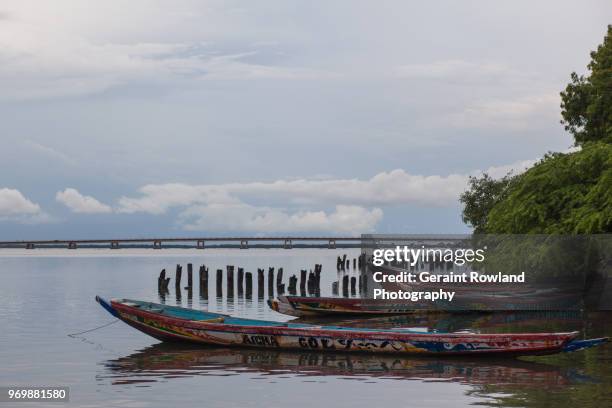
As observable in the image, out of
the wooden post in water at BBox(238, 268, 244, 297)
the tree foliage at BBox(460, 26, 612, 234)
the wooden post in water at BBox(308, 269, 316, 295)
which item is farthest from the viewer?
the wooden post in water at BBox(308, 269, 316, 295)

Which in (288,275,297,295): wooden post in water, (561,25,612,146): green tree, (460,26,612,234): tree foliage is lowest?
(288,275,297,295): wooden post in water

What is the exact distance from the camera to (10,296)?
60844mm

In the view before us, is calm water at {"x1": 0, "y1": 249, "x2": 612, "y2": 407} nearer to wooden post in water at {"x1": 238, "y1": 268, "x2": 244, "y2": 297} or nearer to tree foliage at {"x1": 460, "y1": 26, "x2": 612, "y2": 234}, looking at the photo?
tree foliage at {"x1": 460, "y1": 26, "x2": 612, "y2": 234}

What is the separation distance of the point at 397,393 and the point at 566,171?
2046 centimetres

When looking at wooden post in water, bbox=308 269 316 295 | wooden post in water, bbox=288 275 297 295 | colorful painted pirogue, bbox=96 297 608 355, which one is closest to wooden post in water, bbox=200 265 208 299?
wooden post in water, bbox=288 275 297 295

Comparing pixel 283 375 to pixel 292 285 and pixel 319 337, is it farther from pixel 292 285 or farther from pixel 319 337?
pixel 292 285

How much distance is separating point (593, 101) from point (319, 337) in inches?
1015

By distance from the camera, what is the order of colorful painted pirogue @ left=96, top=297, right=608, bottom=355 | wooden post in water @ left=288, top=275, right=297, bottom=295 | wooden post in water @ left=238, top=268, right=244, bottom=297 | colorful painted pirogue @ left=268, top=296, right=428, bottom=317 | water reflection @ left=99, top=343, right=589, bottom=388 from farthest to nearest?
wooden post in water @ left=288, top=275, right=297, bottom=295 < wooden post in water @ left=238, top=268, right=244, bottom=297 < colorful painted pirogue @ left=268, top=296, right=428, bottom=317 < colorful painted pirogue @ left=96, top=297, right=608, bottom=355 < water reflection @ left=99, top=343, right=589, bottom=388

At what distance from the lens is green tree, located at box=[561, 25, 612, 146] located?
4594cm

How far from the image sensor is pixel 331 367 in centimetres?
2525

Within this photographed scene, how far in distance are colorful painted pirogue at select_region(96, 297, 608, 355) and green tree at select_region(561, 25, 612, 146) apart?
1996cm

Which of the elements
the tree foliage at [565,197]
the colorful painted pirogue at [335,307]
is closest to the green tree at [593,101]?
the tree foliage at [565,197]

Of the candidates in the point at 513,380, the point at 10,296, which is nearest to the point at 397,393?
the point at 513,380

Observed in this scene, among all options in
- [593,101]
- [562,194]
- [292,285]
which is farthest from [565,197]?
[292,285]
